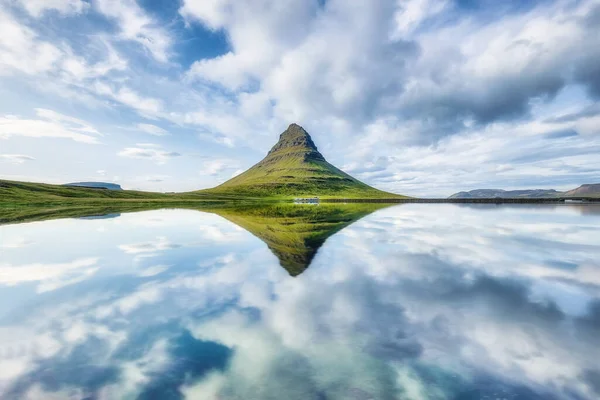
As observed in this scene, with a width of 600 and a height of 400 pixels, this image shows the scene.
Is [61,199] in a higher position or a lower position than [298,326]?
higher

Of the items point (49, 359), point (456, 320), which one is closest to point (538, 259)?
point (456, 320)

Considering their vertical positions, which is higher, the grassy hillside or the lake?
the grassy hillside

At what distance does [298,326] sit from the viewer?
1015 centimetres

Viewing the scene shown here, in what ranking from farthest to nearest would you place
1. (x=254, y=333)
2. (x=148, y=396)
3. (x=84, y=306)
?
(x=84, y=306) < (x=254, y=333) < (x=148, y=396)

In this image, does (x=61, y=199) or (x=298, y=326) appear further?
(x=61, y=199)

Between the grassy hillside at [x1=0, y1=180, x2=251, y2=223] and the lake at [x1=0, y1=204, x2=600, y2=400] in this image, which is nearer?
the lake at [x1=0, y1=204, x2=600, y2=400]

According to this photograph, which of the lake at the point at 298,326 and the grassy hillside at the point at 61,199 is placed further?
the grassy hillside at the point at 61,199

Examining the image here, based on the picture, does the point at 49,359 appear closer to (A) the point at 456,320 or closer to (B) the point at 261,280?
(B) the point at 261,280

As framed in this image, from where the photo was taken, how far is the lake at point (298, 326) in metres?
6.99

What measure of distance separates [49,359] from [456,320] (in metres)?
12.7

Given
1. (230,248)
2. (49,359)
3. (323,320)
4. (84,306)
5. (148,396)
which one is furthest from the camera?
(230,248)

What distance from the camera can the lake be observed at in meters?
6.99

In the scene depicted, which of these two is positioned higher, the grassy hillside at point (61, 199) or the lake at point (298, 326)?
the grassy hillside at point (61, 199)

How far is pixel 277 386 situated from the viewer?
684 cm
